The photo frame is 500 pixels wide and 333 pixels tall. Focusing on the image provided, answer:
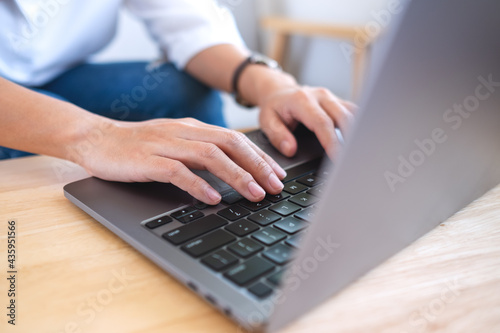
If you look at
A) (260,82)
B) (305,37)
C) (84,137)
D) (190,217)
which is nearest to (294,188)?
(190,217)

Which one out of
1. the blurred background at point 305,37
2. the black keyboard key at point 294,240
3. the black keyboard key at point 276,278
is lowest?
the blurred background at point 305,37

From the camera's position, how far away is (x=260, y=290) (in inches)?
11.5

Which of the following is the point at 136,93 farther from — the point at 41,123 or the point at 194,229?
the point at 194,229

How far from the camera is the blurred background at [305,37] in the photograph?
2189 mm

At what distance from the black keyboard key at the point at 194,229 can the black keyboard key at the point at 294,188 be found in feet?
0.31

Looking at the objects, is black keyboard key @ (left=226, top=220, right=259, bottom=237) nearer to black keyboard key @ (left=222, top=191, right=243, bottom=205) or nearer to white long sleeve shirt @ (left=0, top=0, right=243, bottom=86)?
black keyboard key @ (left=222, top=191, right=243, bottom=205)

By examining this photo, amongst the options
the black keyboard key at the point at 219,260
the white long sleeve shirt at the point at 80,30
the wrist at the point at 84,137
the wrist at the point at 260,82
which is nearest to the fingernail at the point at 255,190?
the black keyboard key at the point at 219,260

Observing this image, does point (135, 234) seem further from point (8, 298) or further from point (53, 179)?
point (53, 179)

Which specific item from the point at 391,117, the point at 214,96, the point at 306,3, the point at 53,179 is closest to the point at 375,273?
the point at 391,117

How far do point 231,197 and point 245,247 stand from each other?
11 centimetres

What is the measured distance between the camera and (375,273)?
35 cm

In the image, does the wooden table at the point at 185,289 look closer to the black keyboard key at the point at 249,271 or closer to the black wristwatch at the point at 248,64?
the black keyboard key at the point at 249,271

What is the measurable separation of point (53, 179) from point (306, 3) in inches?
91.1

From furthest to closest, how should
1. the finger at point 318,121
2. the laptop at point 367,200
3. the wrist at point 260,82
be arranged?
the wrist at point 260,82
the finger at point 318,121
the laptop at point 367,200
